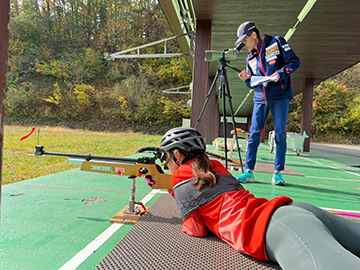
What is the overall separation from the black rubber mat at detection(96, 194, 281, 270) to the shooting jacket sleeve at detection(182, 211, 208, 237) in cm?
3

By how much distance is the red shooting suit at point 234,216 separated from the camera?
1.07 metres

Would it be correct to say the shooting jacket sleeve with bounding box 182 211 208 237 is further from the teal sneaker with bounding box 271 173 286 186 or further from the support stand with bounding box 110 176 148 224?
the teal sneaker with bounding box 271 173 286 186

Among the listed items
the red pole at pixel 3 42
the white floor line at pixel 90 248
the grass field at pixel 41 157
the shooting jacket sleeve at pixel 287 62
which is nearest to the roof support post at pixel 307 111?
the grass field at pixel 41 157

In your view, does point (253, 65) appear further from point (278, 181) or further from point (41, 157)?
point (41, 157)

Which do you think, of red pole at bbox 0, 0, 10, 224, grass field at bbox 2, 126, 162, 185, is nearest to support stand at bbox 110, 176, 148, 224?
grass field at bbox 2, 126, 162, 185

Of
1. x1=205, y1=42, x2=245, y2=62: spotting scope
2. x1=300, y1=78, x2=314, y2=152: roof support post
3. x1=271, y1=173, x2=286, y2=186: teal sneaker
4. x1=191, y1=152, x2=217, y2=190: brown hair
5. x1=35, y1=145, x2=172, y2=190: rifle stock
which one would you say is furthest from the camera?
x1=300, y1=78, x2=314, y2=152: roof support post

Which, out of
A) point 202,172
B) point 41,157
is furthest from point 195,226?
point 41,157

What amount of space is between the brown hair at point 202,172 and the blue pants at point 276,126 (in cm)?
181

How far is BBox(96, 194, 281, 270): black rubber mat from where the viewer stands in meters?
1.08

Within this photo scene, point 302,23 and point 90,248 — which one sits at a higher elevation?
point 302,23

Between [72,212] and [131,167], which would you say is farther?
[72,212]

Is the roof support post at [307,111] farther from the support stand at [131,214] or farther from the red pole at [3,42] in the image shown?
the red pole at [3,42]

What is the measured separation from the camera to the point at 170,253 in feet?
3.89

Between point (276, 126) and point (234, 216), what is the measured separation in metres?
2.10
